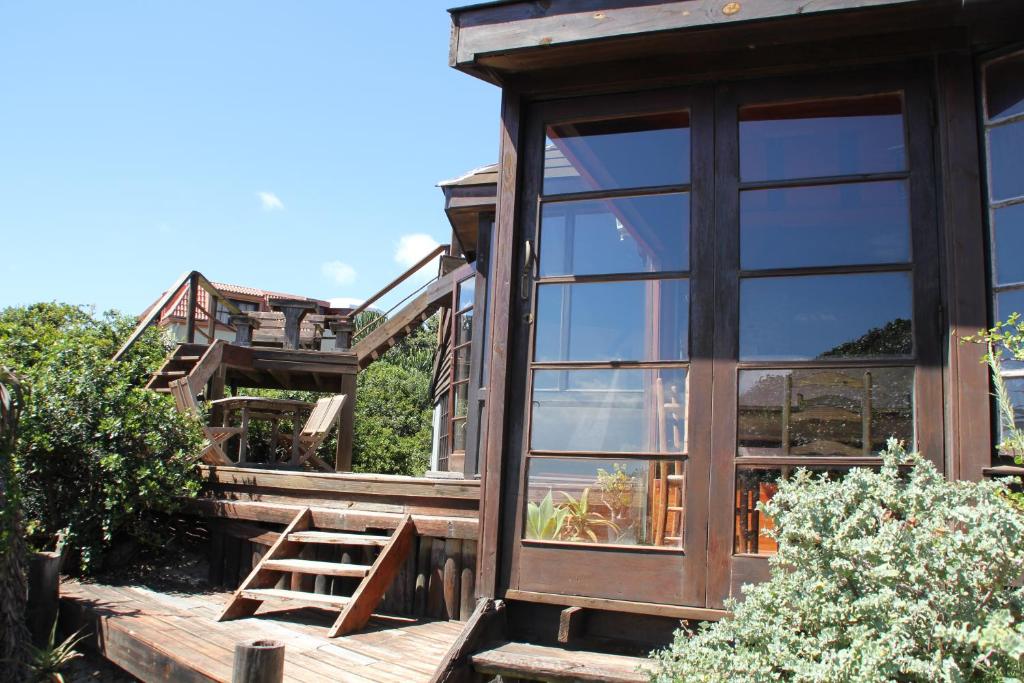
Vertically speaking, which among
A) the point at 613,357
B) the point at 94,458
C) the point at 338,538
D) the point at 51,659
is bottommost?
the point at 51,659

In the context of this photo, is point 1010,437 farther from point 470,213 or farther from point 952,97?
point 470,213

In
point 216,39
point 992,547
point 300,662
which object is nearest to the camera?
point 992,547

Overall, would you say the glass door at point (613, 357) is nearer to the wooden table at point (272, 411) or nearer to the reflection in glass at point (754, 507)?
the reflection in glass at point (754, 507)

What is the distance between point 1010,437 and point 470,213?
505 centimetres

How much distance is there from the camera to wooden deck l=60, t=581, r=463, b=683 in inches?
144

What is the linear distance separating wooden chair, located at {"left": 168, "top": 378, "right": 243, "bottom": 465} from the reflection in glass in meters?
4.85

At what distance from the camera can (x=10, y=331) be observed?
736 cm

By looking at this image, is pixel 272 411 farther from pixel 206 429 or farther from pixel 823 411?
pixel 823 411

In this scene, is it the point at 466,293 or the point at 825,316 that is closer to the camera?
the point at 825,316

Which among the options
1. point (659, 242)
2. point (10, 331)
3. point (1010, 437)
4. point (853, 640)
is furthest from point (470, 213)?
point (853, 640)

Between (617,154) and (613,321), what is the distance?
0.81m

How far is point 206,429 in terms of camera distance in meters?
7.98

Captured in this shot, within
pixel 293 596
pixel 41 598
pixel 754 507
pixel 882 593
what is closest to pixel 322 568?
pixel 293 596

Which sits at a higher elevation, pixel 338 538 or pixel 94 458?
pixel 94 458
